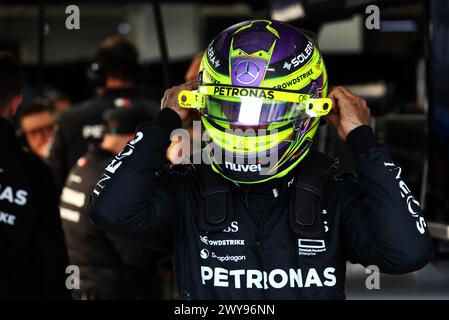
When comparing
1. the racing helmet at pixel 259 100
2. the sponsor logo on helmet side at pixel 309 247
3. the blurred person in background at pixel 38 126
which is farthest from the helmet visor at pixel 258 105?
the blurred person in background at pixel 38 126

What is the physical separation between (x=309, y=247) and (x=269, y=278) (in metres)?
0.14

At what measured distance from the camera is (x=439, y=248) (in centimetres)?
363

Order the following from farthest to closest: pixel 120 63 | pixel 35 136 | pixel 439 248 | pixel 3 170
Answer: pixel 35 136, pixel 120 63, pixel 439 248, pixel 3 170

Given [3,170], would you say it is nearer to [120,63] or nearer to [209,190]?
[209,190]

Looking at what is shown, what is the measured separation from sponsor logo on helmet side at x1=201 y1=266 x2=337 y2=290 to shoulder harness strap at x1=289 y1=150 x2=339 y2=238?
105 millimetres

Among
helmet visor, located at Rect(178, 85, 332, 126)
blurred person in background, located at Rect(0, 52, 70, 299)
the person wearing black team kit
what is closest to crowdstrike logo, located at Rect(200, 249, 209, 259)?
the person wearing black team kit

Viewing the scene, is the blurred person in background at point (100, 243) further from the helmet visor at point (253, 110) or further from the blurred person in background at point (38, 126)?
the blurred person in background at point (38, 126)

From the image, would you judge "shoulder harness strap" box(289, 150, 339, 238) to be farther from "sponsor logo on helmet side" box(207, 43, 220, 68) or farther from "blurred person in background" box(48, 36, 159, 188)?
"blurred person in background" box(48, 36, 159, 188)

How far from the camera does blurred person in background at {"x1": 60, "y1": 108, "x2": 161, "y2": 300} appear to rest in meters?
4.11

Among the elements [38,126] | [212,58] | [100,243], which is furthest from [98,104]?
[212,58]

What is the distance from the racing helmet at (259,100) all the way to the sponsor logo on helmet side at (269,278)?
250mm

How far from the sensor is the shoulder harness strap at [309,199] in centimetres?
243
